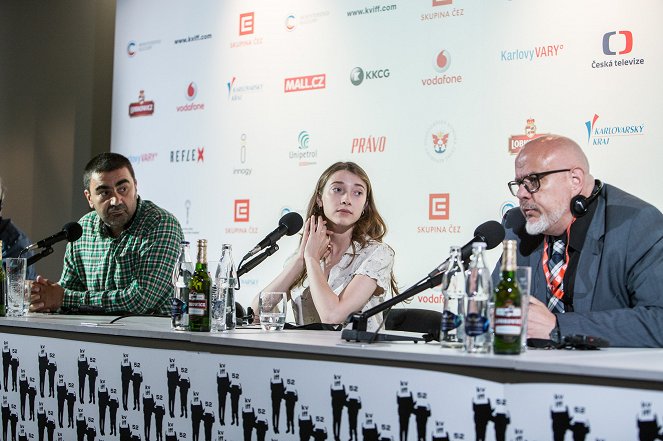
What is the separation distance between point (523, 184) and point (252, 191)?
272cm

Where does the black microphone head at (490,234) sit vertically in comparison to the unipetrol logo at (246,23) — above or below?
below

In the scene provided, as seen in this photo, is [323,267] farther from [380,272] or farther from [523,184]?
[523,184]

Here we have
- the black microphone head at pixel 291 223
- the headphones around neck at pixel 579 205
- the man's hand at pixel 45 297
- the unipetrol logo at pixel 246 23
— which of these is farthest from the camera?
the unipetrol logo at pixel 246 23

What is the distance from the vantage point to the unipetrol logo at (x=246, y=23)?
546 centimetres

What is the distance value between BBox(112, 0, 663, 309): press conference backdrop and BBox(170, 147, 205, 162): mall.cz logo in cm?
1

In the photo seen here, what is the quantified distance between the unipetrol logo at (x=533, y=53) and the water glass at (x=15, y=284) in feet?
8.47

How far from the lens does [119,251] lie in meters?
4.12

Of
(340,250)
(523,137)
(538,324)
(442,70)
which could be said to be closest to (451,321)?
(538,324)

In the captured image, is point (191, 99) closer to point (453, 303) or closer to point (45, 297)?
point (45, 297)

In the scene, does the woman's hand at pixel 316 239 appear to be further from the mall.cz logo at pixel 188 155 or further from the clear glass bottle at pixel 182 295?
the mall.cz logo at pixel 188 155

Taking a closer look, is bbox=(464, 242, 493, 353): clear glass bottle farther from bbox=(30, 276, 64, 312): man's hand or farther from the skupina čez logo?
the skupina čez logo

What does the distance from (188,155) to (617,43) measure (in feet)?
9.48

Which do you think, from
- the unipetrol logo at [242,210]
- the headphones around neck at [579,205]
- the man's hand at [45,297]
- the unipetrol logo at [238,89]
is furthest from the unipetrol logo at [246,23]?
the headphones around neck at [579,205]

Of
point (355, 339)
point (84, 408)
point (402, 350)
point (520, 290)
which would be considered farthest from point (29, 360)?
point (520, 290)
